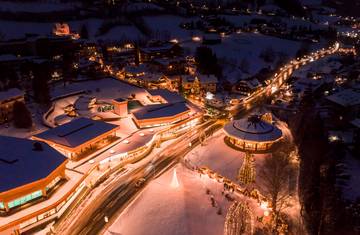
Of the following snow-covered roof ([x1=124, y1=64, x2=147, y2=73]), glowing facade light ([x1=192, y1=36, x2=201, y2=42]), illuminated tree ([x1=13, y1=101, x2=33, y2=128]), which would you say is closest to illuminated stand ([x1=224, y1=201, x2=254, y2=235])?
illuminated tree ([x1=13, y1=101, x2=33, y2=128])

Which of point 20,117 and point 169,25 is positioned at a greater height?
point 169,25

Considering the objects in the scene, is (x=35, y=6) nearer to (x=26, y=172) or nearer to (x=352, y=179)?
(x=26, y=172)

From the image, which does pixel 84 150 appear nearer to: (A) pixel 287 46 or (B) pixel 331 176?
(B) pixel 331 176

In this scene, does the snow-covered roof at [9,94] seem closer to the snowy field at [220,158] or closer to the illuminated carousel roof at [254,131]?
the snowy field at [220,158]

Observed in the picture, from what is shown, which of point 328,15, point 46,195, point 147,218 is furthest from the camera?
point 328,15

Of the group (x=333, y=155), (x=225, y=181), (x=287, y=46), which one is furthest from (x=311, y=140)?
(x=287, y=46)

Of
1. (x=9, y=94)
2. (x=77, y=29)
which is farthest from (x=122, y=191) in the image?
(x=77, y=29)
